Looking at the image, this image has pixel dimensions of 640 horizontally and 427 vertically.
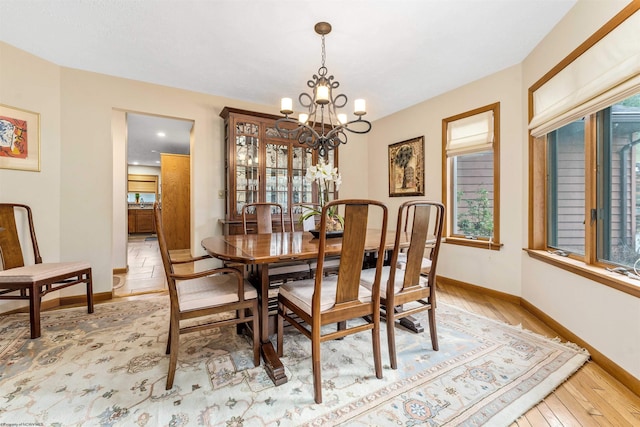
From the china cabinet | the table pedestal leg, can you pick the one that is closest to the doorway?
the china cabinet

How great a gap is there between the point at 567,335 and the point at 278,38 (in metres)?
3.21

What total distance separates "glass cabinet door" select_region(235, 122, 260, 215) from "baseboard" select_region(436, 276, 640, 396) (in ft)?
9.06

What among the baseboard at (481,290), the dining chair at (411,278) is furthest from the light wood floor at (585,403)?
the dining chair at (411,278)

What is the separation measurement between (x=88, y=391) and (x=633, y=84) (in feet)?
11.0

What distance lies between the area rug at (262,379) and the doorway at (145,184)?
1.44m

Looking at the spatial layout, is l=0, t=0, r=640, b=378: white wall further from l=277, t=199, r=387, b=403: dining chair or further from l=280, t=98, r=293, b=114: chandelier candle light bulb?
l=280, t=98, r=293, b=114: chandelier candle light bulb

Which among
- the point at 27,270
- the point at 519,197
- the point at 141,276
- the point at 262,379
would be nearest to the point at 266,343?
the point at 262,379

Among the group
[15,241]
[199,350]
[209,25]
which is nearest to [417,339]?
[199,350]

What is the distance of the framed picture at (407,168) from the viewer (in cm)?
381

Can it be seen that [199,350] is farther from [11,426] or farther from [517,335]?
[517,335]

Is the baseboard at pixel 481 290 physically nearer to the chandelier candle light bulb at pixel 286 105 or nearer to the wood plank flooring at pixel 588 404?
the wood plank flooring at pixel 588 404

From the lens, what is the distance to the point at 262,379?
1.59 metres

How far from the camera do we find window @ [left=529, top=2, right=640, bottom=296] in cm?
161

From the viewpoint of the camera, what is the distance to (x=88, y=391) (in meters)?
1.50
